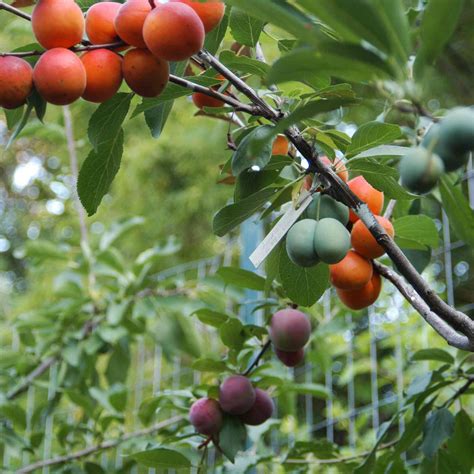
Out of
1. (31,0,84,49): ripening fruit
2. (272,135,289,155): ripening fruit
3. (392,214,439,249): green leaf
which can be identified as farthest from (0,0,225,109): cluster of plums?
(392,214,439,249): green leaf

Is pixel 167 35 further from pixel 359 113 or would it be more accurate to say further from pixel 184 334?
pixel 359 113

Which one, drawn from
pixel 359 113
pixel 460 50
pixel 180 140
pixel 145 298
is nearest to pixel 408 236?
pixel 145 298

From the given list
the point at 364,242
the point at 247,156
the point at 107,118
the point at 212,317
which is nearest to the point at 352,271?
the point at 364,242

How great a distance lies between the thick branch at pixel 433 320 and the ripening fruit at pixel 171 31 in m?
0.30

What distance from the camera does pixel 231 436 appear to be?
98 cm

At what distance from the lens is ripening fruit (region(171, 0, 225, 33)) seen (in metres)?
0.64

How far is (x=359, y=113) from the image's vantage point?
10.7 ft

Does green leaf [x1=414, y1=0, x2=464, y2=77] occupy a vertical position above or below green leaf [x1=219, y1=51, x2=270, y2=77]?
above

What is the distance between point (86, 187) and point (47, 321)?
1.02 meters

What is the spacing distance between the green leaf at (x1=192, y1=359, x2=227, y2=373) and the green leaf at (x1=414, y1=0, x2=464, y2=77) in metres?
0.64

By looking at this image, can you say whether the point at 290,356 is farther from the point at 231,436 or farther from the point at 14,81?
the point at 14,81

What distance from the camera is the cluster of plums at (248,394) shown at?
961mm

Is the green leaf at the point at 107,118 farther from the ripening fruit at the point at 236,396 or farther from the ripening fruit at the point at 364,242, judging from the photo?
the ripening fruit at the point at 236,396

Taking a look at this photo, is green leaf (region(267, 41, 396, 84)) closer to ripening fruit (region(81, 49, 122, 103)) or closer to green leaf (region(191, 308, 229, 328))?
ripening fruit (region(81, 49, 122, 103))
